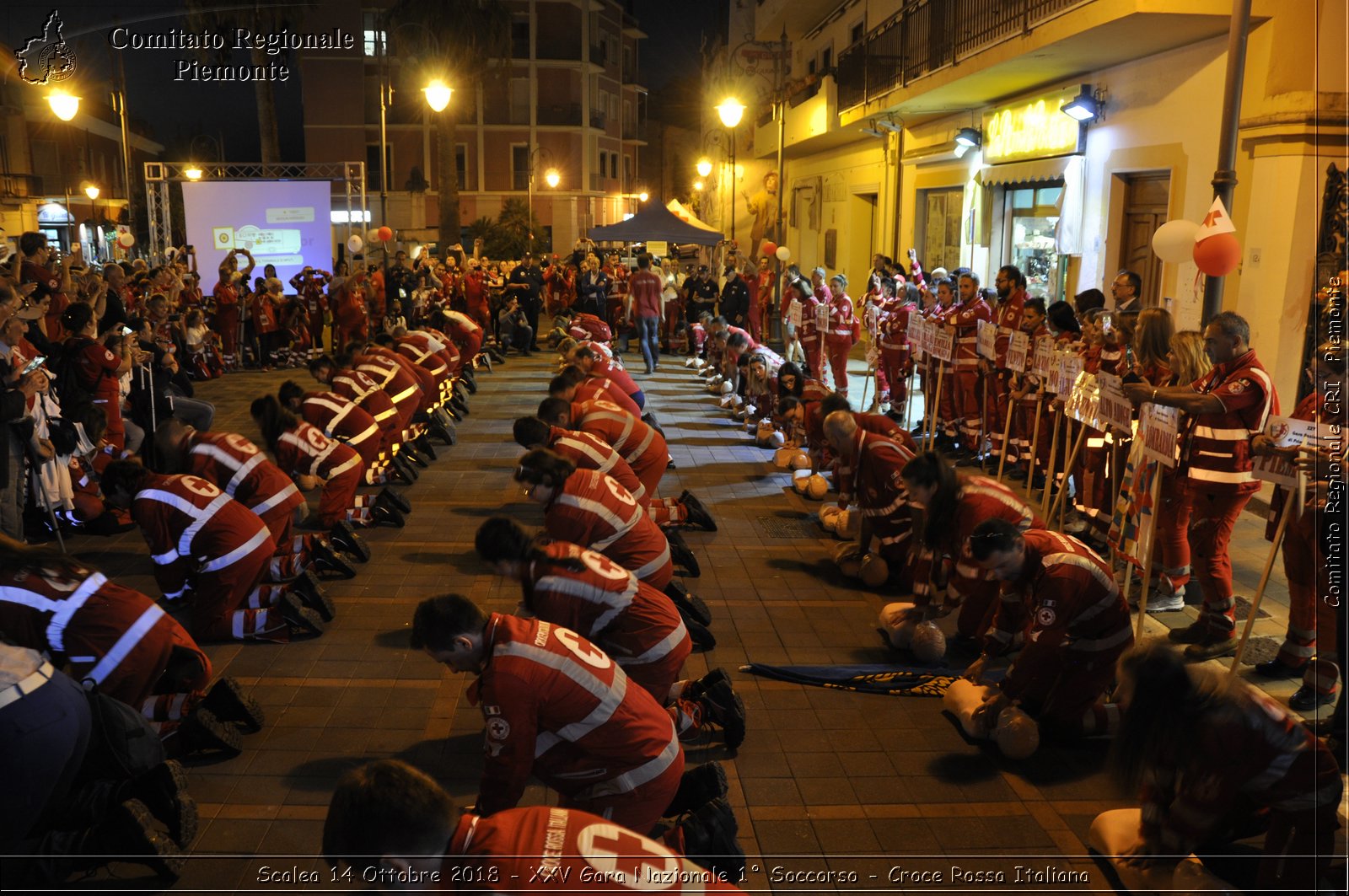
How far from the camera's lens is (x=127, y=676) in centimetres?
505

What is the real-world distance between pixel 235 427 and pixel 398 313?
6.16 meters

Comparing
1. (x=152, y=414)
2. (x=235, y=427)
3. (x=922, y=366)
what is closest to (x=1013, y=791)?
(x=922, y=366)

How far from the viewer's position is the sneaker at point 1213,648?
6.58 metres

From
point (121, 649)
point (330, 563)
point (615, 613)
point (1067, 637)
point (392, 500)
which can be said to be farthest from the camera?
point (392, 500)

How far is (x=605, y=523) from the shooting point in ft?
20.3

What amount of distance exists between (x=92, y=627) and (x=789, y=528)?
20.1ft

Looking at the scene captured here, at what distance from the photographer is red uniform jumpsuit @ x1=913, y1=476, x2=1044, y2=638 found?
623 centimetres

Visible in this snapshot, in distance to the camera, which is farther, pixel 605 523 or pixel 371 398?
pixel 371 398

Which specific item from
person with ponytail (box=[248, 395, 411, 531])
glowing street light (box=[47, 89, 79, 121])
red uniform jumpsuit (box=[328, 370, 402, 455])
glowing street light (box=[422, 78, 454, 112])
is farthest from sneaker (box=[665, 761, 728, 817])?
glowing street light (box=[422, 78, 454, 112])

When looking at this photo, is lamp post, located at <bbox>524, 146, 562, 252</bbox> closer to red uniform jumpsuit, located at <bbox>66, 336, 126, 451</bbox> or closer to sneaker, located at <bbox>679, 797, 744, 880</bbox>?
red uniform jumpsuit, located at <bbox>66, 336, 126, 451</bbox>

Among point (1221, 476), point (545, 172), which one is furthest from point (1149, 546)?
point (545, 172)

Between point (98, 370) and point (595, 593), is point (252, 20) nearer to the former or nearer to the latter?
point (98, 370)

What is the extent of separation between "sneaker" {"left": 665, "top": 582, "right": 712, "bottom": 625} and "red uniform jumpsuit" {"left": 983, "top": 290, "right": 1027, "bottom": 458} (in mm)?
4840

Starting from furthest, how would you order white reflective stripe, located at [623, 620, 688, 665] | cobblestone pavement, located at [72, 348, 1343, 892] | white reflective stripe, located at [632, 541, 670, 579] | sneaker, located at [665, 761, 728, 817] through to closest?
white reflective stripe, located at [632, 541, 670, 579] → white reflective stripe, located at [623, 620, 688, 665] → cobblestone pavement, located at [72, 348, 1343, 892] → sneaker, located at [665, 761, 728, 817]
